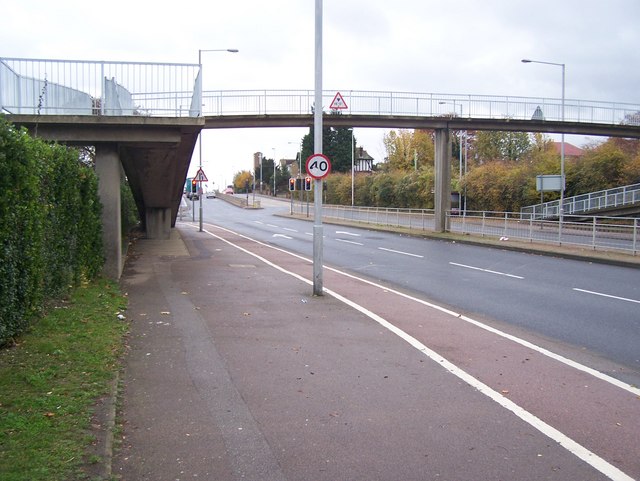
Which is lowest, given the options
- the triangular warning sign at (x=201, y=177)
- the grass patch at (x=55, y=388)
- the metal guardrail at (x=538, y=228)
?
the grass patch at (x=55, y=388)

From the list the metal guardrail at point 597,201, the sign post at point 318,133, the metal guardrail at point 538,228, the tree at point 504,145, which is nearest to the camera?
the sign post at point 318,133

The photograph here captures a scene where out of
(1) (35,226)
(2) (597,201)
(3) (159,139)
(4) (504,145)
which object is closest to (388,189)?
(4) (504,145)

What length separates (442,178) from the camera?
3191 cm

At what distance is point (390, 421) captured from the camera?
5098mm

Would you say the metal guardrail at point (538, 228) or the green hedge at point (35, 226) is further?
the metal guardrail at point (538, 228)

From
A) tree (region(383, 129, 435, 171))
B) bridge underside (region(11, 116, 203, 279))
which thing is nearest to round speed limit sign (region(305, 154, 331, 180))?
bridge underside (region(11, 116, 203, 279))

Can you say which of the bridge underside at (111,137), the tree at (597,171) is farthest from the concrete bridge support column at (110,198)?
the tree at (597,171)

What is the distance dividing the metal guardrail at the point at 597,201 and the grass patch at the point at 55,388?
3161 centimetres

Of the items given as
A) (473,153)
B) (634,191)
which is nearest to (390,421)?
(634,191)

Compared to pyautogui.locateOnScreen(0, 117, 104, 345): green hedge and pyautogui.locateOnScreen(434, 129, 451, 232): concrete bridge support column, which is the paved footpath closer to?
pyautogui.locateOnScreen(0, 117, 104, 345): green hedge

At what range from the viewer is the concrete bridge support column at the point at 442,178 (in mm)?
31328

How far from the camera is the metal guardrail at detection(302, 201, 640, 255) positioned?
811 inches

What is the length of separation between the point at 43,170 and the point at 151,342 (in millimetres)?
2747

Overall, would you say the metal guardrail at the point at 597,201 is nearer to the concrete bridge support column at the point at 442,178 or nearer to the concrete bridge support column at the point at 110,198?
the concrete bridge support column at the point at 442,178
